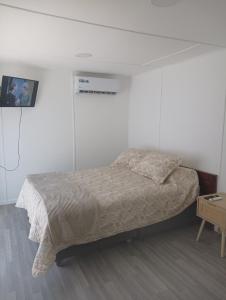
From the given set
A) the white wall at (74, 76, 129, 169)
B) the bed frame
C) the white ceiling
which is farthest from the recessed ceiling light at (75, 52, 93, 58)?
the bed frame

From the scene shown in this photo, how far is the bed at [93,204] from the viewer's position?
2.07m

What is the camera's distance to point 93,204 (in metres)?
2.28

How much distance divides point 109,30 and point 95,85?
2010 millimetres

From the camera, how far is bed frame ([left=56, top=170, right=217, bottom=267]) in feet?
7.36

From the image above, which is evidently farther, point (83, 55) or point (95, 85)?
point (95, 85)

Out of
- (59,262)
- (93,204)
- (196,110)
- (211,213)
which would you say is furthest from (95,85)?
(59,262)

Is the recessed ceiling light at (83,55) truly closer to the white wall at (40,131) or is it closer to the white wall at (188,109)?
the white wall at (40,131)

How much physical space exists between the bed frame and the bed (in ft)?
0.25

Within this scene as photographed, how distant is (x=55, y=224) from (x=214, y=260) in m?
1.68

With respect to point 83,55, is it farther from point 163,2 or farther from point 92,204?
point 92,204

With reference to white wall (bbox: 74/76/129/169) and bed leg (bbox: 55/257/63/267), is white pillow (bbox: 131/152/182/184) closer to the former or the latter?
white wall (bbox: 74/76/129/169)

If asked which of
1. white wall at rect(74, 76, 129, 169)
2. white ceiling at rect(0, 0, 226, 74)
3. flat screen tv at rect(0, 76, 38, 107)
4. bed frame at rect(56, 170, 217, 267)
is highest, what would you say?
white ceiling at rect(0, 0, 226, 74)

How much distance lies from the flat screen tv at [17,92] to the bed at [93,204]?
1.28m

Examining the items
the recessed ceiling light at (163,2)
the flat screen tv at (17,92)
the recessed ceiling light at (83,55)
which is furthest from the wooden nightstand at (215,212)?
the flat screen tv at (17,92)
